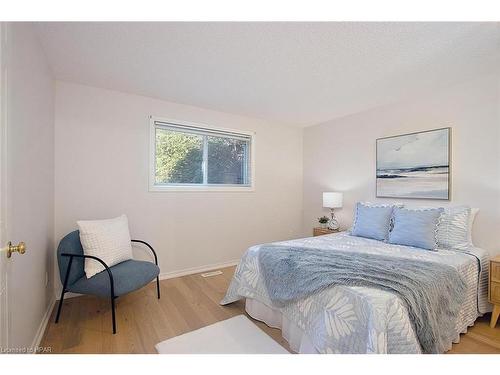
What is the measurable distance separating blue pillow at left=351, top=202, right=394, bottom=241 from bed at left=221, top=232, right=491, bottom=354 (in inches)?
6.8

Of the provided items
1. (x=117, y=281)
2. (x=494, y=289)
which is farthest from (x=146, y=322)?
(x=494, y=289)

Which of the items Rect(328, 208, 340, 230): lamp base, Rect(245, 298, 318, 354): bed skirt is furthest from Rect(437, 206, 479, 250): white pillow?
Rect(245, 298, 318, 354): bed skirt

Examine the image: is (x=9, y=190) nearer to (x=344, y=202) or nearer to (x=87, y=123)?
(x=87, y=123)

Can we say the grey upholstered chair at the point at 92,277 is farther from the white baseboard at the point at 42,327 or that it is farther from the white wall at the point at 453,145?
the white wall at the point at 453,145

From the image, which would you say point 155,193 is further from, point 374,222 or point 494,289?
point 494,289

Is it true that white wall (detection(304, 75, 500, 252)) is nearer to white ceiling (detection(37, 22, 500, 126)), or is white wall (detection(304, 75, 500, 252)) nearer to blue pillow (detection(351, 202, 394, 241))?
white ceiling (detection(37, 22, 500, 126))

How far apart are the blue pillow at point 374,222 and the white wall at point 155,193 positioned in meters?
1.50

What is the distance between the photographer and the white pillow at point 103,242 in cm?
217

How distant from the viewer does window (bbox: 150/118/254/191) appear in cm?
321

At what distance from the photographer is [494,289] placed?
202cm

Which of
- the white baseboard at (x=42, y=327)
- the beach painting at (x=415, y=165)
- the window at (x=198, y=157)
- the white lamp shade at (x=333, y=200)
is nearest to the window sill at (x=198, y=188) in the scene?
the window at (x=198, y=157)
